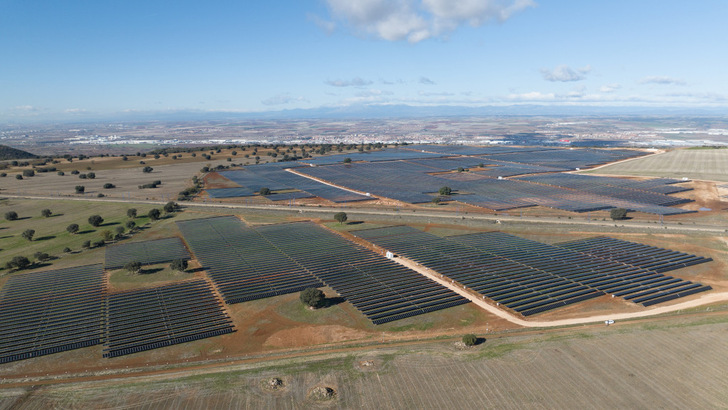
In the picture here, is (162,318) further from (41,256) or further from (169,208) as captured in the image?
(169,208)

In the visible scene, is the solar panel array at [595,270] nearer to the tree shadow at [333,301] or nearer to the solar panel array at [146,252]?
the tree shadow at [333,301]

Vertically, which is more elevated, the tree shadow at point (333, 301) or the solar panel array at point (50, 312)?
the tree shadow at point (333, 301)

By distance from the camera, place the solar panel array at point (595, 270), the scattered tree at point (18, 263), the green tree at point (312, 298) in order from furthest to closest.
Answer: the scattered tree at point (18, 263), the solar panel array at point (595, 270), the green tree at point (312, 298)

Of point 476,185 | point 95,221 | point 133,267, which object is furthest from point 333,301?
point 476,185

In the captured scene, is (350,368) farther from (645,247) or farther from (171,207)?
(171,207)

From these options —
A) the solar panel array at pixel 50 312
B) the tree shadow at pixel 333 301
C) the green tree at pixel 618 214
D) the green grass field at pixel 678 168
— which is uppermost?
the green grass field at pixel 678 168

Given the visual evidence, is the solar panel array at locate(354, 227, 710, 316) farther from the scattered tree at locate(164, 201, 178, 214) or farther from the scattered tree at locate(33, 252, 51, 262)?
the scattered tree at locate(164, 201, 178, 214)

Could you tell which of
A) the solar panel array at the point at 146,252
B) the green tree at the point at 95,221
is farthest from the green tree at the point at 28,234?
the solar panel array at the point at 146,252
